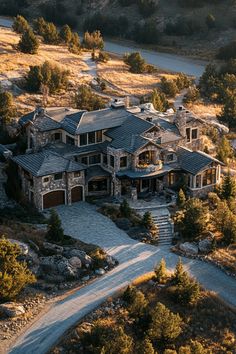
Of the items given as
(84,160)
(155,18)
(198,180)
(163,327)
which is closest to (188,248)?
(198,180)

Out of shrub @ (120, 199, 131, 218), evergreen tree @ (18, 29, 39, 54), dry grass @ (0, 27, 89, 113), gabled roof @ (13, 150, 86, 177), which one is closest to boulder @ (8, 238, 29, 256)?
gabled roof @ (13, 150, 86, 177)

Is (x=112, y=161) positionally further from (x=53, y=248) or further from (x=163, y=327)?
(x=163, y=327)

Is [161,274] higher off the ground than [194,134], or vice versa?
[194,134]

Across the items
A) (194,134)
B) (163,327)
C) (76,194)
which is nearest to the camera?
(163,327)

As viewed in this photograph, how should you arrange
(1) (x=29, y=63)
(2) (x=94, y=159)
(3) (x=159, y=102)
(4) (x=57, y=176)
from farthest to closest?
(1) (x=29, y=63) → (3) (x=159, y=102) → (2) (x=94, y=159) → (4) (x=57, y=176)

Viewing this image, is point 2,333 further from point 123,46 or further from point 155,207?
point 123,46

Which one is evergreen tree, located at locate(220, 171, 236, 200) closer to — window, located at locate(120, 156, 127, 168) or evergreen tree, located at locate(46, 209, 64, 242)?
window, located at locate(120, 156, 127, 168)

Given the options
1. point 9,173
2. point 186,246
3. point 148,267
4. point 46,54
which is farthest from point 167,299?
point 46,54
